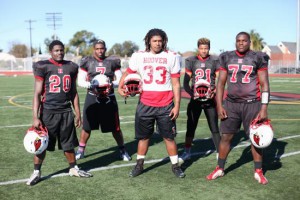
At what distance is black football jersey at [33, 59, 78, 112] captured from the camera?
5.02 meters

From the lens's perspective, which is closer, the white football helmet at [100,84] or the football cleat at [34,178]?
the football cleat at [34,178]

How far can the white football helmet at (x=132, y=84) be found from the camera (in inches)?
202

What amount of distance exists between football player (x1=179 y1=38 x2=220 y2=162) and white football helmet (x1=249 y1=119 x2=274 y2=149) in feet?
3.86

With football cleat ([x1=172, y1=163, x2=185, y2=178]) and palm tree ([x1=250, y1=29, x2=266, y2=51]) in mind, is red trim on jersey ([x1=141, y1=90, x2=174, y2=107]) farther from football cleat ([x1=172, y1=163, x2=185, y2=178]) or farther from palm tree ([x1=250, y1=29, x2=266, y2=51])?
palm tree ([x1=250, y1=29, x2=266, y2=51])

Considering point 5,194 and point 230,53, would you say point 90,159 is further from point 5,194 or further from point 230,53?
point 230,53

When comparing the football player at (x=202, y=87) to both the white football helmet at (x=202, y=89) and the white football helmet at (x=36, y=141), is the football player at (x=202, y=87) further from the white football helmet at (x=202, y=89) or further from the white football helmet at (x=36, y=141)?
the white football helmet at (x=36, y=141)

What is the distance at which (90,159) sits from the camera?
20.9ft

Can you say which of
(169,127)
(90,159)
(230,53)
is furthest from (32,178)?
(230,53)

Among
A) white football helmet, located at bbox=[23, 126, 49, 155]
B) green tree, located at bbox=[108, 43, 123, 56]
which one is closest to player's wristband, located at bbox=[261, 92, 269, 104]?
white football helmet, located at bbox=[23, 126, 49, 155]

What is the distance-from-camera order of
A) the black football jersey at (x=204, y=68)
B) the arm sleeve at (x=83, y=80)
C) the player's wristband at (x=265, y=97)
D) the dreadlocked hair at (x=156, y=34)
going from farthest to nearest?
the black football jersey at (x=204, y=68) < the arm sleeve at (x=83, y=80) < the dreadlocked hair at (x=156, y=34) < the player's wristband at (x=265, y=97)

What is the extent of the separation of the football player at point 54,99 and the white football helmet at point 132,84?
77 cm

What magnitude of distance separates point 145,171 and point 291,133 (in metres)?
4.14

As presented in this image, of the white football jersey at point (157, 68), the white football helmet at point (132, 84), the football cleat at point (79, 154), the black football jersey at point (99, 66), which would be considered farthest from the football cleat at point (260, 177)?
the football cleat at point (79, 154)

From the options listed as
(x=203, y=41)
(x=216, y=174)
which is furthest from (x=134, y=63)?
(x=216, y=174)
